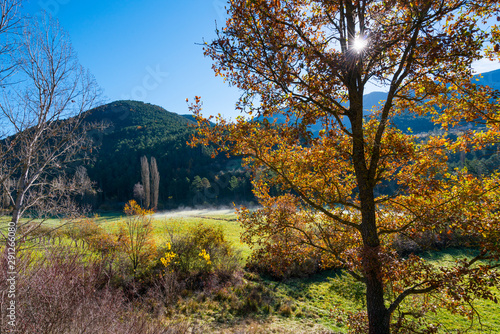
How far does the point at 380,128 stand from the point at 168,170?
67488 millimetres

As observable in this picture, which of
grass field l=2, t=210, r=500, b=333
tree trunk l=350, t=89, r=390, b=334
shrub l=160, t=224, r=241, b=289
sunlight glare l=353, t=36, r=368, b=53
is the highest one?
sunlight glare l=353, t=36, r=368, b=53

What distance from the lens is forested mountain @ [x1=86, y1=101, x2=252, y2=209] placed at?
58094 mm

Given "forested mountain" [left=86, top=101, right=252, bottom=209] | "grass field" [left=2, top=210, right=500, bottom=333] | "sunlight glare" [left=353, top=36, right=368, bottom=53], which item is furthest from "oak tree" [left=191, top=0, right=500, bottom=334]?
"forested mountain" [left=86, top=101, right=252, bottom=209]

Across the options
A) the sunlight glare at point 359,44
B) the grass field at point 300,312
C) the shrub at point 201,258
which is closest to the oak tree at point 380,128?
the sunlight glare at point 359,44

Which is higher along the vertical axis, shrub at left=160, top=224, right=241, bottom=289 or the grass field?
shrub at left=160, top=224, right=241, bottom=289

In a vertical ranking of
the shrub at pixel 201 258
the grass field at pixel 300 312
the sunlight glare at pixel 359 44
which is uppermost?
the sunlight glare at pixel 359 44

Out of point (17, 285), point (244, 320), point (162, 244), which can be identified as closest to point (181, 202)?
point (162, 244)

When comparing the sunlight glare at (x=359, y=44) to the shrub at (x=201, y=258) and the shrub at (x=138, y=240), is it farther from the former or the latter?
the shrub at (x=138, y=240)

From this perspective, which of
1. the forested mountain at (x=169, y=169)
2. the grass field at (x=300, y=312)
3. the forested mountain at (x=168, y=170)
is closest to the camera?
the grass field at (x=300, y=312)

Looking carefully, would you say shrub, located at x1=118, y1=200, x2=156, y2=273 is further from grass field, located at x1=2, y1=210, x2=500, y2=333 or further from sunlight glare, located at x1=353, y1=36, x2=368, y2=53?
sunlight glare, located at x1=353, y1=36, x2=368, y2=53

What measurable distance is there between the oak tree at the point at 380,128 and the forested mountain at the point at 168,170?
4331cm

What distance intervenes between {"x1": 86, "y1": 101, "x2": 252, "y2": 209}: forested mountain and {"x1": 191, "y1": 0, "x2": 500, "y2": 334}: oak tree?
43.3 meters

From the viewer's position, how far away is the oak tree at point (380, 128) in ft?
10.8

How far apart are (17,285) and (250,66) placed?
477cm
